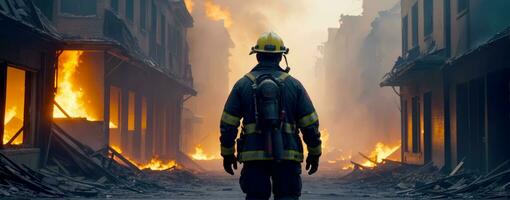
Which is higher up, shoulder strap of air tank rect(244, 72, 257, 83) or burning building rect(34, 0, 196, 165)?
burning building rect(34, 0, 196, 165)

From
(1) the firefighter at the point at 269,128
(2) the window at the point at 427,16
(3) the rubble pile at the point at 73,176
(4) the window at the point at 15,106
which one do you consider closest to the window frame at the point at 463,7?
(2) the window at the point at 427,16

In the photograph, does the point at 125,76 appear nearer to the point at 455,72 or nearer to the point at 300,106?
the point at 455,72

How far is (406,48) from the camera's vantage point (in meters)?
25.8

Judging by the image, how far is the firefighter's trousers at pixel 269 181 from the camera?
19.3 ft

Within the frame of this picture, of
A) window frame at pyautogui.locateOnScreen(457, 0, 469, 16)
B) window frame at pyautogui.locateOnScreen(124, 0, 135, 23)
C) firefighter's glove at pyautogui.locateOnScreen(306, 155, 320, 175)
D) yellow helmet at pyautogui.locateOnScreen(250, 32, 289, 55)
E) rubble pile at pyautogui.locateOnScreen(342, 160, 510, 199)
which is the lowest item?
rubble pile at pyautogui.locateOnScreen(342, 160, 510, 199)

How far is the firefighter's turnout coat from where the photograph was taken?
6000mm

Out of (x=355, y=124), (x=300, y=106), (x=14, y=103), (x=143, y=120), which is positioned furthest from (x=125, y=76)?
(x=355, y=124)

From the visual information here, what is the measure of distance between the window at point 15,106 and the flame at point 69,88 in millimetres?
3472

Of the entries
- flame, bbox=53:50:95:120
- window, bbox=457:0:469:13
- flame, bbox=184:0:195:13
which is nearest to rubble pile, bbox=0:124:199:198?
flame, bbox=53:50:95:120

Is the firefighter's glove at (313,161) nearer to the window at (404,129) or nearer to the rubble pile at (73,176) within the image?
the rubble pile at (73,176)

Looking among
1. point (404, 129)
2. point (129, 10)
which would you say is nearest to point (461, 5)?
point (404, 129)

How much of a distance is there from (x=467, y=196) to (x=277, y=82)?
7623mm

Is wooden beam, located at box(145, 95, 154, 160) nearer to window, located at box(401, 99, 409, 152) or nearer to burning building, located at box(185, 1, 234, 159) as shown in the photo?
window, located at box(401, 99, 409, 152)

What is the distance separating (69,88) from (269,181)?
13157 mm
